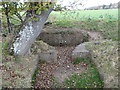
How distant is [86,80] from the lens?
6598 mm

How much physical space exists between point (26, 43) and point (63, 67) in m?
1.75

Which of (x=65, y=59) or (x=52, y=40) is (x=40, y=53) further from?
(x=52, y=40)

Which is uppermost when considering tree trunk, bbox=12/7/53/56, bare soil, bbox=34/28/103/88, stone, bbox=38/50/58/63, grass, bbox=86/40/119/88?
tree trunk, bbox=12/7/53/56

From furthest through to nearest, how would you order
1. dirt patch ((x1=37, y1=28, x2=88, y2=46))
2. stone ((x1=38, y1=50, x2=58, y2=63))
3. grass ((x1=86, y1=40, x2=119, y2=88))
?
dirt patch ((x1=37, y1=28, x2=88, y2=46))
stone ((x1=38, y1=50, x2=58, y2=63))
grass ((x1=86, y1=40, x2=119, y2=88))

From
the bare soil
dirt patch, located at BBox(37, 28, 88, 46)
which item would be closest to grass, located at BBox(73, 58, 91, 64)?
the bare soil

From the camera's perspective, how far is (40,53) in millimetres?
8148

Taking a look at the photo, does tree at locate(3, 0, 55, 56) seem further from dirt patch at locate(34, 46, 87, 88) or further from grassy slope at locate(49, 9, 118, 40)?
grassy slope at locate(49, 9, 118, 40)

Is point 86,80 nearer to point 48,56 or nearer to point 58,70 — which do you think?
point 58,70

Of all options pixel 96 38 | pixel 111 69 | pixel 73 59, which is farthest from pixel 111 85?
pixel 96 38

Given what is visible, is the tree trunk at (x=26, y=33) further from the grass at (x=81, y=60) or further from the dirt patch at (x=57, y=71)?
the grass at (x=81, y=60)

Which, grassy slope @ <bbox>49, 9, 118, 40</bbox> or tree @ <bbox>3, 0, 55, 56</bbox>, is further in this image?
grassy slope @ <bbox>49, 9, 118, 40</bbox>

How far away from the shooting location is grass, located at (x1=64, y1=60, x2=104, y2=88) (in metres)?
6.28

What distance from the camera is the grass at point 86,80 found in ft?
20.6

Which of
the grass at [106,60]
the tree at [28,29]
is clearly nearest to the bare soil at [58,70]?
the grass at [106,60]
